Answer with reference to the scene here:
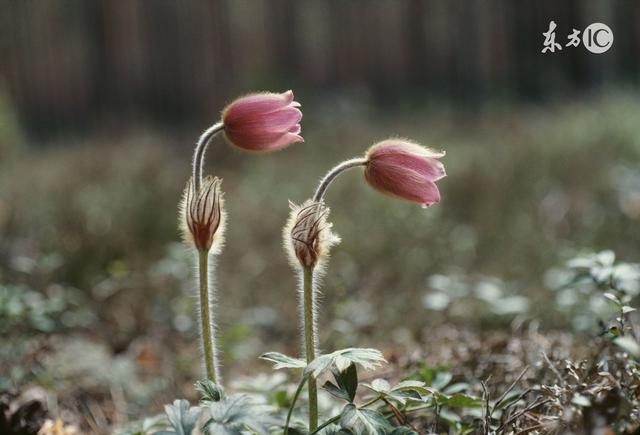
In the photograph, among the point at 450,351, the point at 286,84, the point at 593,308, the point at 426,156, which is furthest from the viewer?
the point at 286,84

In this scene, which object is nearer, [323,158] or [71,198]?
[71,198]

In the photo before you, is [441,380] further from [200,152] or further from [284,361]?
[200,152]

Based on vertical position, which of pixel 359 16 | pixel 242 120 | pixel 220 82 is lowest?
pixel 220 82

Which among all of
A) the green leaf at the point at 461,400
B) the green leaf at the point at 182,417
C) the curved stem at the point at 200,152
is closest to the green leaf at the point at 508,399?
the green leaf at the point at 461,400

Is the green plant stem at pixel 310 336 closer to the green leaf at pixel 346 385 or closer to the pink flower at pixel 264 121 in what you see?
the green leaf at pixel 346 385

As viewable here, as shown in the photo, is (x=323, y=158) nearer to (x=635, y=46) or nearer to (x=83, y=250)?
(x=83, y=250)

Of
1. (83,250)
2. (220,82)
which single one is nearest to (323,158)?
(83,250)
